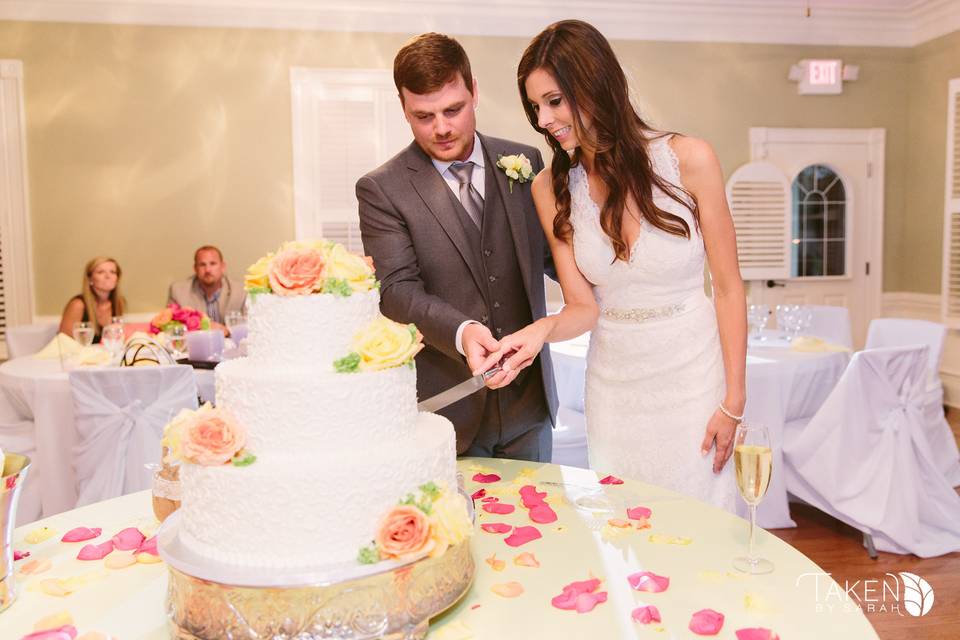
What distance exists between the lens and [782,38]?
25.9ft

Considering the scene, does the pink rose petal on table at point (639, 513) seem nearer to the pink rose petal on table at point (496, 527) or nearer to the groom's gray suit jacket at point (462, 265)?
the pink rose petal on table at point (496, 527)

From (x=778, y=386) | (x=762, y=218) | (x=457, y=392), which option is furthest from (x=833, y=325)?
(x=457, y=392)

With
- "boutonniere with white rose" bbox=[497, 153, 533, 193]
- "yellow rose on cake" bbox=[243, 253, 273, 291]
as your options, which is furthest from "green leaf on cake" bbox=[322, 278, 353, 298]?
"boutonniere with white rose" bbox=[497, 153, 533, 193]

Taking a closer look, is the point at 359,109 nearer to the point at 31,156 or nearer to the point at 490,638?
the point at 31,156

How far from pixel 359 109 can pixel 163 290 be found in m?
2.46

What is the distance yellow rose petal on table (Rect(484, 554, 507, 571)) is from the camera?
1.46 m

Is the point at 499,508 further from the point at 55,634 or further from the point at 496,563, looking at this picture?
the point at 55,634

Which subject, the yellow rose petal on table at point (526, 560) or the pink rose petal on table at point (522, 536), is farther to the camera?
the pink rose petal on table at point (522, 536)

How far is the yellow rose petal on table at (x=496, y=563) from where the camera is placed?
4.77 feet

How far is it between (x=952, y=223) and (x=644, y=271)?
657cm

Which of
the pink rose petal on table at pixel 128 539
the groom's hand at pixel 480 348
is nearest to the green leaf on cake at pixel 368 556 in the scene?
the pink rose petal on table at pixel 128 539

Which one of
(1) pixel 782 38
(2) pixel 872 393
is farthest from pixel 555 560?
(1) pixel 782 38

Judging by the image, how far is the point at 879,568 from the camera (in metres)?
3.71

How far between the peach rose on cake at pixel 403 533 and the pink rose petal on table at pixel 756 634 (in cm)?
49
